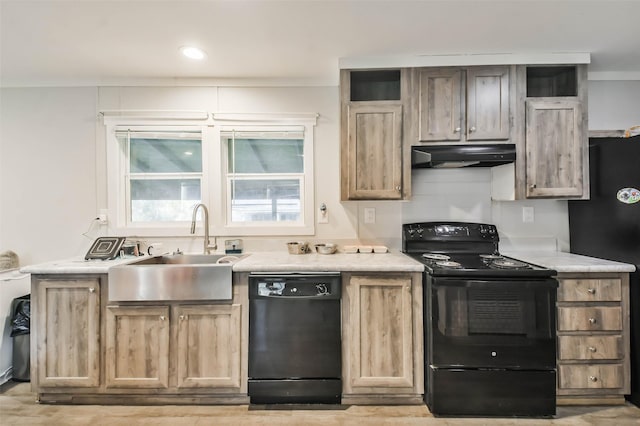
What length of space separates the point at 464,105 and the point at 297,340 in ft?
6.79

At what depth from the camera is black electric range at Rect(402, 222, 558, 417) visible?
1868mm

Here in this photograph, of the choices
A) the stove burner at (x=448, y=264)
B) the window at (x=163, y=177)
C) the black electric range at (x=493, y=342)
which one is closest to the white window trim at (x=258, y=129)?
the window at (x=163, y=177)

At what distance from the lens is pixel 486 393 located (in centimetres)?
188

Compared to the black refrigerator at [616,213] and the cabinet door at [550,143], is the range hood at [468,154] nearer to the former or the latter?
the cabinet door at [550,143]

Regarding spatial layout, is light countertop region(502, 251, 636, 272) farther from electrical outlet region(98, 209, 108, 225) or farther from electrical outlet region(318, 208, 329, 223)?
electrical outlet region(98, 209, 108, 225)

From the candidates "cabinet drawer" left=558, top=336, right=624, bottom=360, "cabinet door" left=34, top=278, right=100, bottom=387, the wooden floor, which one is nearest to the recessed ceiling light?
"cabinet door" left=34, top=278, right=100, bottom=387

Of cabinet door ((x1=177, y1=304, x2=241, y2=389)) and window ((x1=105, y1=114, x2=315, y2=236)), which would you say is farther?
window ((x1=105, y1=114, x2=315, y2=236))

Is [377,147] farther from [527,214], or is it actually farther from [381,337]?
[527,214]

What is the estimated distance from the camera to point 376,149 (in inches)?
90.6

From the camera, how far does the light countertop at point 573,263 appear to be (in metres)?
1.98

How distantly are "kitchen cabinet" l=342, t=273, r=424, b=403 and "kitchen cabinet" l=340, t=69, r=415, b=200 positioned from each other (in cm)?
68

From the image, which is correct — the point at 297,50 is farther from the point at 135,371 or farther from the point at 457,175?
the point at 135,371

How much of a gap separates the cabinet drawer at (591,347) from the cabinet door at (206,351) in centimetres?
215

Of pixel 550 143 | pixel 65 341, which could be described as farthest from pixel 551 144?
pixel 65 341
